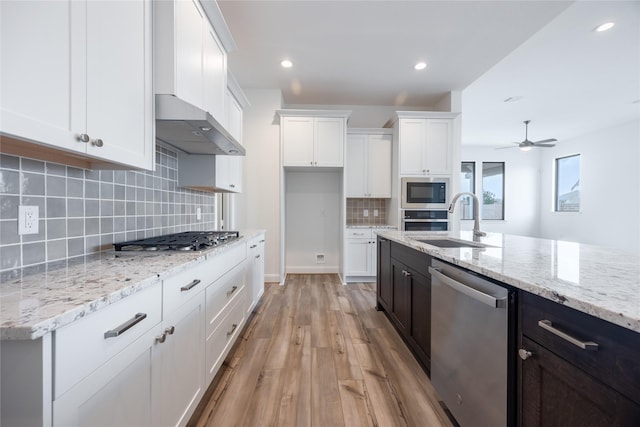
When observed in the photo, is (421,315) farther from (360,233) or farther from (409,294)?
(360,233)

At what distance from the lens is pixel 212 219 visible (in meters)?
2.90

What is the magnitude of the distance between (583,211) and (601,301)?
7976mm

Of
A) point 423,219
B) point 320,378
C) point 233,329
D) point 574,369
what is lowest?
point 320,378

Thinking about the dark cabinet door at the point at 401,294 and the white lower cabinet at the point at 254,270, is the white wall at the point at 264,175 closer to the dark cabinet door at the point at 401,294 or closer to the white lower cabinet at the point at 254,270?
the white lower cabinet at the point at 254,270

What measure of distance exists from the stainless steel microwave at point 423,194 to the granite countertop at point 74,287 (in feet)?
10.8

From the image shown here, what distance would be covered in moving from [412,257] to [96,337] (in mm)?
1756

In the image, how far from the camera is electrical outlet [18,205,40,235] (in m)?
1.00

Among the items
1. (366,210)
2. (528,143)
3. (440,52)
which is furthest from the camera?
(528,143)

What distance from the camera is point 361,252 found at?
402 centimetres

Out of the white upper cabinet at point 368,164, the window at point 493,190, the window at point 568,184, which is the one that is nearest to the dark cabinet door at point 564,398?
the white upper cabinet at point 368,164

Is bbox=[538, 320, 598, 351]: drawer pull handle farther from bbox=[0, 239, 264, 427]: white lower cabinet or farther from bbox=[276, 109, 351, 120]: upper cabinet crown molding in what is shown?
bbox=[276, 109, 351, 120]: upper cabinet crown molding

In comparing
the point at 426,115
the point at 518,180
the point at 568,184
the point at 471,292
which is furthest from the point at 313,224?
the point at 568,184

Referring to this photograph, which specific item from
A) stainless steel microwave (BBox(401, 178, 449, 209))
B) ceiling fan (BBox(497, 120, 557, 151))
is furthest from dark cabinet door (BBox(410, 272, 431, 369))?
ceiling fan (BBox(497, 120, 557, 151))

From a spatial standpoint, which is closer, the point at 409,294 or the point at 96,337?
the point at 96,337
